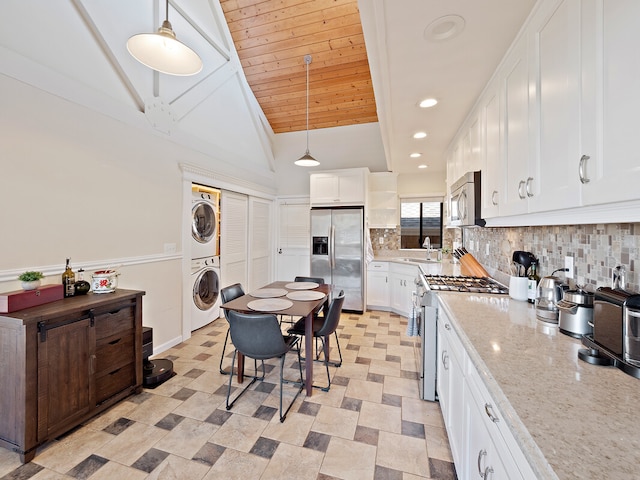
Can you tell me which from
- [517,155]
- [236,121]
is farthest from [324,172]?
[517,155]

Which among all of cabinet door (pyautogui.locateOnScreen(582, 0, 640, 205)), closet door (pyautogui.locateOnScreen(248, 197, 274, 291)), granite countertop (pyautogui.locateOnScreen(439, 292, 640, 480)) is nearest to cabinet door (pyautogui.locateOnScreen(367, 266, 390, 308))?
closet door (pyautogui.locateOnScreen(248, 197, 274, 291))

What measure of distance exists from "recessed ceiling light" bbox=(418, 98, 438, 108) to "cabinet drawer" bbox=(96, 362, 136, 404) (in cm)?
318

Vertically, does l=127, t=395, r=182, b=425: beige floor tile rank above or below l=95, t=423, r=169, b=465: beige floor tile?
above

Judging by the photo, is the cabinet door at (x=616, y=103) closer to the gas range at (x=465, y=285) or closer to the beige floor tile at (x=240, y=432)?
the gas range at (x=465, y=285)

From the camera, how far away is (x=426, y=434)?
1893 mm

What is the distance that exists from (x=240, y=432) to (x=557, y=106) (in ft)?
8.17

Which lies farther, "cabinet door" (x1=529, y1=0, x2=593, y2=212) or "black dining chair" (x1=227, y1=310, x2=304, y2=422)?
"black dining chair" (x1=227, y1=310, x2=304, y2=422)

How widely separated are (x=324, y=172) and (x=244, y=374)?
3269mm

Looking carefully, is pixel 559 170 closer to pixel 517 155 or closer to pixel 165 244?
pixel 517 155

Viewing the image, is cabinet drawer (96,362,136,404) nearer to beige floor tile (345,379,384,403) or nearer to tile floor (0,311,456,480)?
tile floor (0,311,456,480)

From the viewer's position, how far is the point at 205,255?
3.89 m

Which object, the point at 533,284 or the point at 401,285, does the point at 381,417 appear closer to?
the point at 533,284

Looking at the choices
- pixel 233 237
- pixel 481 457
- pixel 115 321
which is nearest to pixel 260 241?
pixel 233 237

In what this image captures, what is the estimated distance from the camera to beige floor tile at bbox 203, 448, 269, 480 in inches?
61.8
